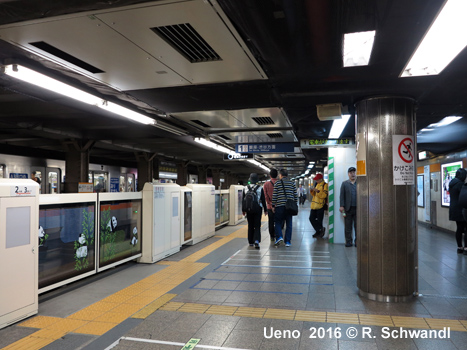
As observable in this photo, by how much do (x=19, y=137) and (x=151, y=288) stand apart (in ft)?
25.4

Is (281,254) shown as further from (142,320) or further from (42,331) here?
(42,331)

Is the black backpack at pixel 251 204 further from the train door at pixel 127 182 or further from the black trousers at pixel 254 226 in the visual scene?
→ the train door at pixel 127 182

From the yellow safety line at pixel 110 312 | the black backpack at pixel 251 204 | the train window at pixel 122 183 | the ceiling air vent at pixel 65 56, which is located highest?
the ceiling air vent at pixel 65 56

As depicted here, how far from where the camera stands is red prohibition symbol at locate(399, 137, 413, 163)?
432 centimetres

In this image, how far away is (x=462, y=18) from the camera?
274 cm

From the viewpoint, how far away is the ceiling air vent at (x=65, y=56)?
336cm

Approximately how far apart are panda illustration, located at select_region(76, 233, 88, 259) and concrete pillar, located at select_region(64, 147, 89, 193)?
5.76m

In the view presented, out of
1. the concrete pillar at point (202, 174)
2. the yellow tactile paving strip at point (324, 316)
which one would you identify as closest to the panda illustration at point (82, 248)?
the yellow tactile paving strip at point (324, 316)

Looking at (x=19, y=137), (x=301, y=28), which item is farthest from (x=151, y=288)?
(x=19, y=137)

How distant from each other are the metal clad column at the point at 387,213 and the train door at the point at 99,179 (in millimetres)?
11536

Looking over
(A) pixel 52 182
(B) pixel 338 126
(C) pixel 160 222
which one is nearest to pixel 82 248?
(C) pixel 160 222

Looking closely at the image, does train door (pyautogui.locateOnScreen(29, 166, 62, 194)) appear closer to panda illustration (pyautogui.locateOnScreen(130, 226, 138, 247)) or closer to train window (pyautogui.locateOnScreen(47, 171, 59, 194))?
train window (pyautogui.locateOnScreen(47, 171, 59, 194))

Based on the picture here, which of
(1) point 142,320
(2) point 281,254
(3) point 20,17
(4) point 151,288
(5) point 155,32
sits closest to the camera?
(3) point 20,17

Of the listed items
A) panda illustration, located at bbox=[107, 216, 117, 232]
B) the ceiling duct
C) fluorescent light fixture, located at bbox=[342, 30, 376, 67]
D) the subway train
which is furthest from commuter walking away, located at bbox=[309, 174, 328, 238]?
the subway train
